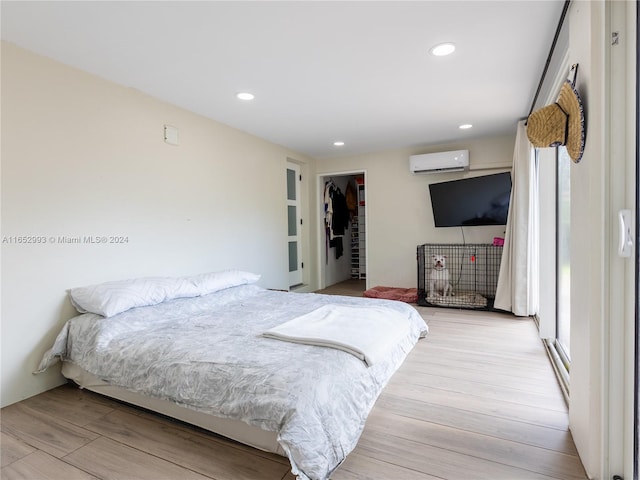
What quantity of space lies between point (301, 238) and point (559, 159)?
3457mm

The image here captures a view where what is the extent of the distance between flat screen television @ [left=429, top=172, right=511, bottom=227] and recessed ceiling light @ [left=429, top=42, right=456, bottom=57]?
2479 millimetres

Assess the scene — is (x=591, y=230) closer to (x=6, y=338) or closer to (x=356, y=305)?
(x=356, y=305)

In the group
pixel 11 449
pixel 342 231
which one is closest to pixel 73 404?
pixel 11 449

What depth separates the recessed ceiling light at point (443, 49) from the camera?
7.04 feet

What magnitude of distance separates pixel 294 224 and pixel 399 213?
1648 millimetres

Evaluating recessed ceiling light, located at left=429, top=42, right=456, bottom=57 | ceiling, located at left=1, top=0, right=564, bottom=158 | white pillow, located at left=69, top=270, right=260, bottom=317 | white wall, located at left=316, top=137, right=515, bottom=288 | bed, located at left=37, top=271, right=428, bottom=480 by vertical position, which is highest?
ceiling, located at left=1, top=0, right=564, bottom=158

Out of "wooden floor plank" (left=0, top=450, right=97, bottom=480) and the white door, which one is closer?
"wooden floor plank" (left=0, top=450, right=97, bottom=480)

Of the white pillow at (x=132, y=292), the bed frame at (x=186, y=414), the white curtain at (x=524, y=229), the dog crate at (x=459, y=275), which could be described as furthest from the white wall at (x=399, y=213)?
the bed frame at (x=186, y=414)

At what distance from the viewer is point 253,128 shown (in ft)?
12.6

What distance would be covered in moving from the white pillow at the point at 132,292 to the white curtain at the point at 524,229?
3284 mm

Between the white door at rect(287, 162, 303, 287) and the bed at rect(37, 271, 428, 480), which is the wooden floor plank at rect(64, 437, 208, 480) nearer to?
the bed at rect(37, 271, 428, 480)

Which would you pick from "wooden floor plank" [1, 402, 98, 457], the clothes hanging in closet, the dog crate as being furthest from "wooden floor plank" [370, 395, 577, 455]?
the clothes hanging in closet

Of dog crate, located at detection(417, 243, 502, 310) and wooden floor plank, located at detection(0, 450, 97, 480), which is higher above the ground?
dog crate, located at detection(417, 243, 502, 310)

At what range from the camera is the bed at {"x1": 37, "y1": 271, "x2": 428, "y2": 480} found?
1365 mm
